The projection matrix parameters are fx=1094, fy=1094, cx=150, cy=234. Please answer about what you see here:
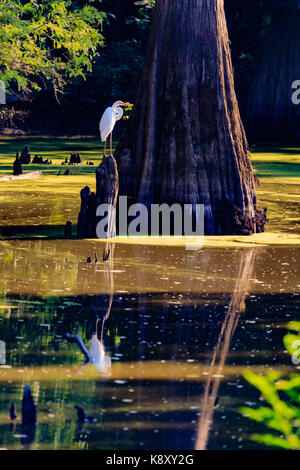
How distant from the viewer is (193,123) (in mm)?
15586

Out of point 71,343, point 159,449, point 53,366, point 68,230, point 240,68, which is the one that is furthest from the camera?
point 240,68

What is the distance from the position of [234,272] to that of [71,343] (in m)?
4.17

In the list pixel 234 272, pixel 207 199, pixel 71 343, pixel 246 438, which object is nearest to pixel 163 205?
pixel 207 199

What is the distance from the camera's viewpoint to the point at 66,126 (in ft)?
122

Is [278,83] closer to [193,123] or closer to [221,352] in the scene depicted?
[193,123]

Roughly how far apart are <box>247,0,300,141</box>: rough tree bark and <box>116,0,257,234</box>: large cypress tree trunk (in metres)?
19.5

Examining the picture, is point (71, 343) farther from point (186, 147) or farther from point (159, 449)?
point (186, 147)

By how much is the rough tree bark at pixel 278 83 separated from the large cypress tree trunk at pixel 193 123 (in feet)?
63.9

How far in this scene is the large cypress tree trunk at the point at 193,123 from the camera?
51.0 feet

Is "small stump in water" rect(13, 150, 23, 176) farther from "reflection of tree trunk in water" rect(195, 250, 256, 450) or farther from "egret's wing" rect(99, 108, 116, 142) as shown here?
"reflection of tree trunk in water" rect(195, 250, 256, 450)

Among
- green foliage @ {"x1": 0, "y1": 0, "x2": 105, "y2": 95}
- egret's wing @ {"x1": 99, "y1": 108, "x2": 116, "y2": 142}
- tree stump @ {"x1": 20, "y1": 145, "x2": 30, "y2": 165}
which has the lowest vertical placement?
tree stump @ {"x1": 20, "y1": 145, "x2": 30, "y2": 165}

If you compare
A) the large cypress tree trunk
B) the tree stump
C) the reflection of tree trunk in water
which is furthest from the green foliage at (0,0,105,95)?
the reflection of tree trunk in water

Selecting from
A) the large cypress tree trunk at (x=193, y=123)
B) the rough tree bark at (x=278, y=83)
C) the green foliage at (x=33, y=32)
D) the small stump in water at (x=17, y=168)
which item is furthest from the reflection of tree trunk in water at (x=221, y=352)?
the rough tree bark at (x=278, y=83)

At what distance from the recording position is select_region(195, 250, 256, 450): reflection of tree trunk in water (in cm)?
657
